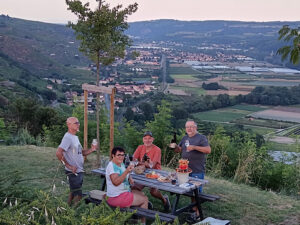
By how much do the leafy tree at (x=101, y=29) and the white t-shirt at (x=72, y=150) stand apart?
2431 mm

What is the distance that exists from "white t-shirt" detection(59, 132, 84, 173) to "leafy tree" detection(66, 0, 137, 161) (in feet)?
7.98

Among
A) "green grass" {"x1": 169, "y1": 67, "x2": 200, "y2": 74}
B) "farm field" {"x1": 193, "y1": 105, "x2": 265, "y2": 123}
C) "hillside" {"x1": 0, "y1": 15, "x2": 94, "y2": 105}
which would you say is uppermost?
"hillside" {"x1": 0, "y1": 15, "x2": 94, "y2": 105}

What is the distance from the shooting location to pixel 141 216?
14.6 feet

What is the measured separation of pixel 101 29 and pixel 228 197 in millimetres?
3582

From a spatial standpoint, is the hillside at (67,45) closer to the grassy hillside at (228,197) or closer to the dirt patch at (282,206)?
the grassy hillside at (228,197)

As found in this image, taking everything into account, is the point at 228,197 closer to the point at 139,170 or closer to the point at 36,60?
the point at 139,170

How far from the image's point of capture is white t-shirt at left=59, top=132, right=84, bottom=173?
15.5 ft

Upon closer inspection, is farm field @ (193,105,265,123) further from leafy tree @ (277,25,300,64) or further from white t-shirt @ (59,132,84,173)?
leafy tree @ (277,25,300,64)

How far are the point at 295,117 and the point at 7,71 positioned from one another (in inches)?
1368

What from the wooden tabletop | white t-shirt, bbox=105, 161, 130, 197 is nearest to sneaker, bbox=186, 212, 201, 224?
the wooden tabletop

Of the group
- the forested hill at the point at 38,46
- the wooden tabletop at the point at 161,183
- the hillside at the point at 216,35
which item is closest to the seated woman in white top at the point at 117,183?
the wooden tabletop at the point at 161,183

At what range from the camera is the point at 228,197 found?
6336 millimetres

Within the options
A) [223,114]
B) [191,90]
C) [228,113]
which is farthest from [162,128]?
[191,90]

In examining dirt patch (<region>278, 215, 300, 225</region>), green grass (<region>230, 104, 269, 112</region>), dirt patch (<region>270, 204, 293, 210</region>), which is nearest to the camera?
dirt patch (<region>278, 215, 300, 225</region>)
